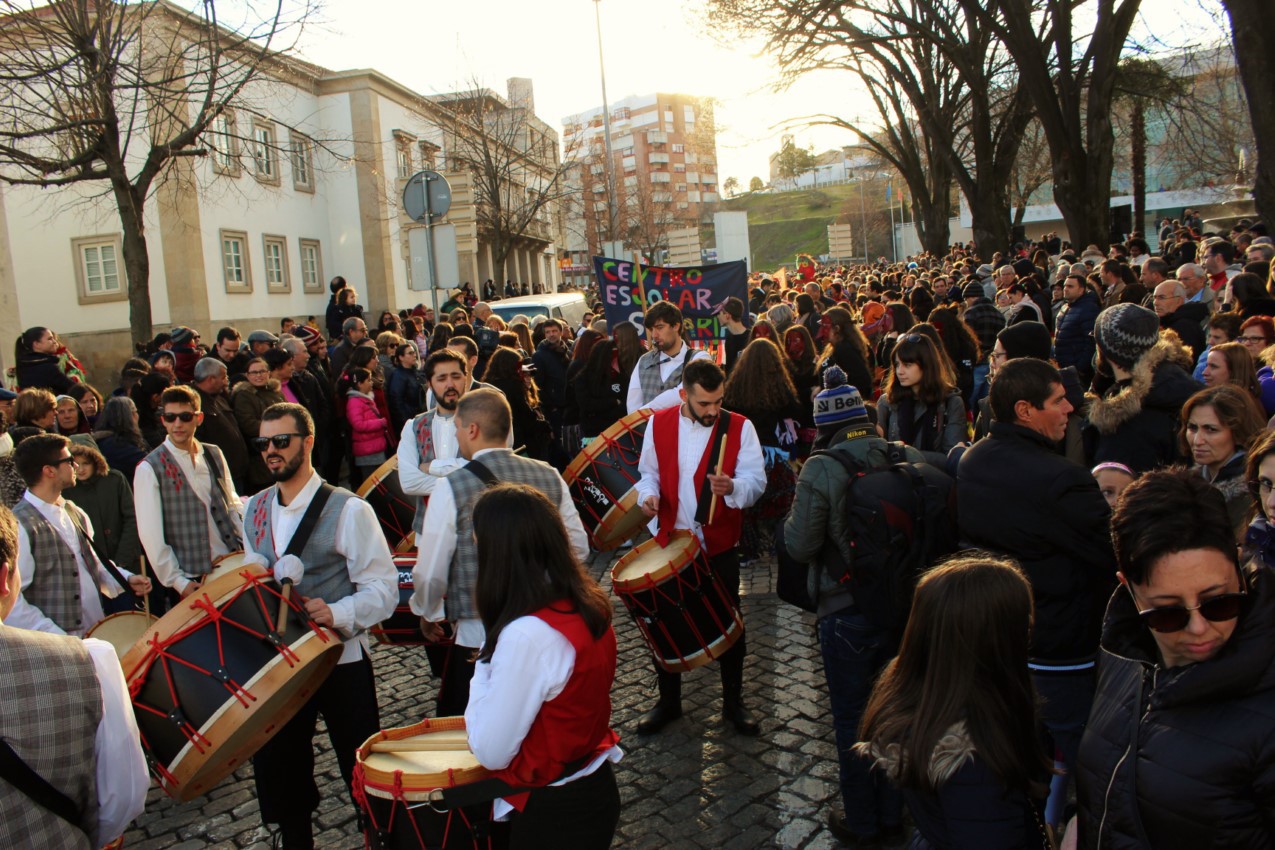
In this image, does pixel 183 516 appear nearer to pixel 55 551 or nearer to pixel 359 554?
pixel 55 551

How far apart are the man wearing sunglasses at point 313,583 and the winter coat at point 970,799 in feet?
7.89

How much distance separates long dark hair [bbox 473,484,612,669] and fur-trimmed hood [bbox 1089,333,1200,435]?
9.54 ft

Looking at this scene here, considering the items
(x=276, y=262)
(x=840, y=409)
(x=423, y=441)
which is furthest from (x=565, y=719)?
(x=276, y=262)

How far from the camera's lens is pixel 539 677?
9.06ft

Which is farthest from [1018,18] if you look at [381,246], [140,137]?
[381,246]

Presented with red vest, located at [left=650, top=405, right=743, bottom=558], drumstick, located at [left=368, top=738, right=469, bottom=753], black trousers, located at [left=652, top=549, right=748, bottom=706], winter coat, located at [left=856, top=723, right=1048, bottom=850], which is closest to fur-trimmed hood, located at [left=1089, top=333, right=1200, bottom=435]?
red vest, located at [left=650, top=405, right=743, bottom=558]

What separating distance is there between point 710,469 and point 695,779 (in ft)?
5.13

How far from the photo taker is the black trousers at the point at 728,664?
16.9ft

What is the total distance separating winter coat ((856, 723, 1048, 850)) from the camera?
7.86ft

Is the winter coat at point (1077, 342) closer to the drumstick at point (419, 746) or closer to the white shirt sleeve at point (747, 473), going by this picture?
the white shirt sleeve at point (747, 473)

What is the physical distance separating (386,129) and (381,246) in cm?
472

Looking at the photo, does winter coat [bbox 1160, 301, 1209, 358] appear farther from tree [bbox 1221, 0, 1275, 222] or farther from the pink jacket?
the pink jacket

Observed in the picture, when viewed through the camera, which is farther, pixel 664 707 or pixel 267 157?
pixel 267 157

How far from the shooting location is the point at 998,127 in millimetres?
25031
